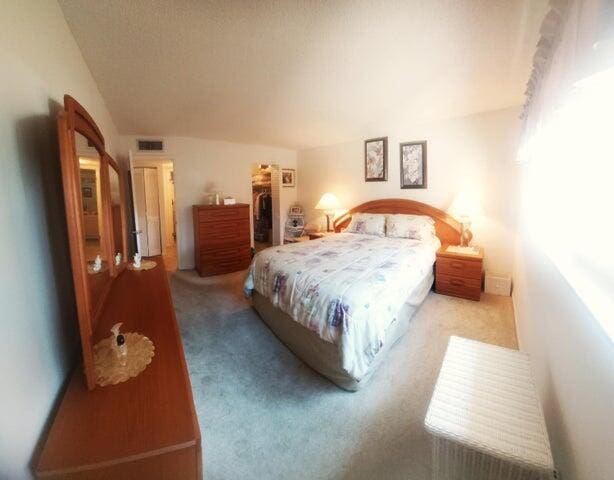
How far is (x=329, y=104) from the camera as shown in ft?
9.57

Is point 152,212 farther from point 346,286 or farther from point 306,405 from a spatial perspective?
point 306,405

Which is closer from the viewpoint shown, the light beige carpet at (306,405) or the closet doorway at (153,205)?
the light beige carpet at (306,405)

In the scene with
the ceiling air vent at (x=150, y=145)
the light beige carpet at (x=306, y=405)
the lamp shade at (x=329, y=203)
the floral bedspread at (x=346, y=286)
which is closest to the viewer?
the light beige carpet at (x=306, y=405)

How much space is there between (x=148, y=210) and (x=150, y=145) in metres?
1.58

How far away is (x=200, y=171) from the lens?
180 inches

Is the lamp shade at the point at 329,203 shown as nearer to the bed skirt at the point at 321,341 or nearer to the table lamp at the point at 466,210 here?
the table lamp at the point at 466,210

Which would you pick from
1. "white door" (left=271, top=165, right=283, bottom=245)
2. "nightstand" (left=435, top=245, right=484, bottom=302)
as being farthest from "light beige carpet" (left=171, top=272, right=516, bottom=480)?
"white door" (left=271, top=165, right=283, bottom=245)

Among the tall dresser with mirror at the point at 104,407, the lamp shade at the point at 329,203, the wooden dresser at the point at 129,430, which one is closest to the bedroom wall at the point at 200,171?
the lamp shade at the point at 329,203

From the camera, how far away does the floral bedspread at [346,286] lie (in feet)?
5.60

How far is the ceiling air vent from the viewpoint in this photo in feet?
13.6

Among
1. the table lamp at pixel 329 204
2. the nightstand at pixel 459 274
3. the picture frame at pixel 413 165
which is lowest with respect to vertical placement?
the nightstand at pixel 459 274

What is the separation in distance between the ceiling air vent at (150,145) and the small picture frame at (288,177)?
2.32m

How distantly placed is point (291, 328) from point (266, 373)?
15.8 inches

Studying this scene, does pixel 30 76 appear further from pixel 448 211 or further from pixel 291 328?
pixel 448 211
